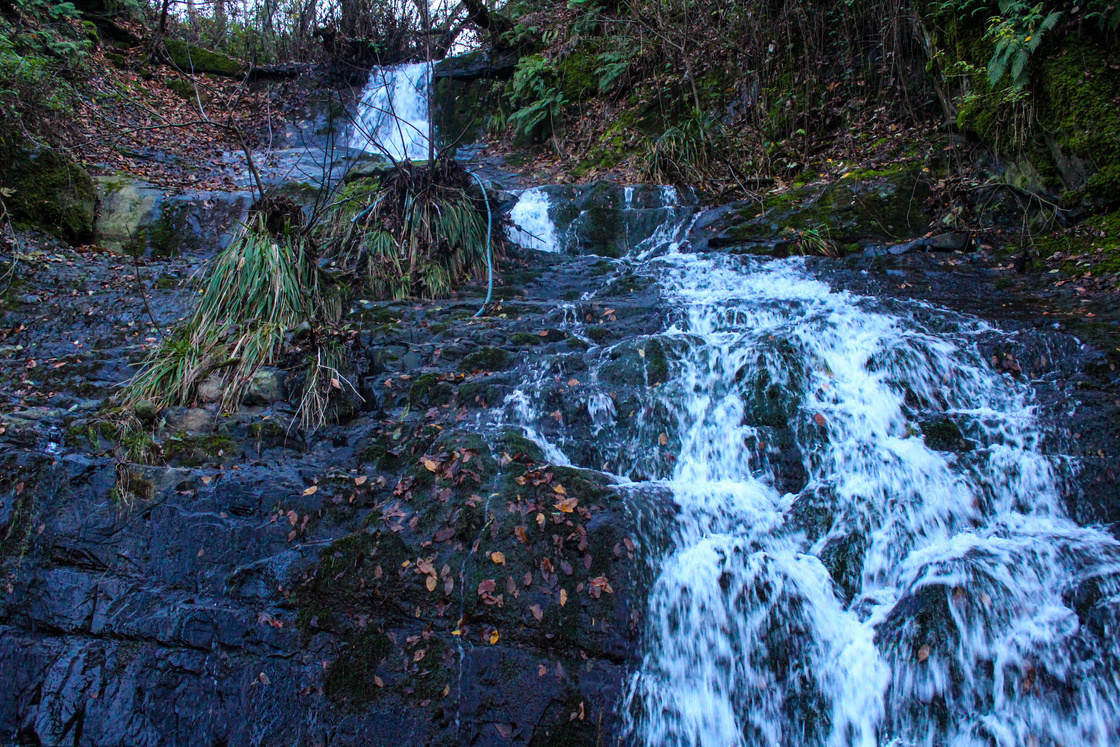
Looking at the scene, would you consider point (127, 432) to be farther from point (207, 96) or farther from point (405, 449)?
point (207, 96)

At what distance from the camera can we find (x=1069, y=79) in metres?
6.54

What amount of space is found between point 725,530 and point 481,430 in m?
2.00

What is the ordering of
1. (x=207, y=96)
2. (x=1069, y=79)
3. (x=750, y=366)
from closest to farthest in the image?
(x=750, y=366) → (x=1069, y=79) → (x=207, y=96)

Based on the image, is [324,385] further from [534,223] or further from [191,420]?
[534,223]

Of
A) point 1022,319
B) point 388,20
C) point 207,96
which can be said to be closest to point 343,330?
point 1022,319

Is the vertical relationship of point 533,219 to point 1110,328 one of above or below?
above

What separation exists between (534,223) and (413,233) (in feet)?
8.72

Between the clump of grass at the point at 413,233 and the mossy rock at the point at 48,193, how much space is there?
3492 millimetres

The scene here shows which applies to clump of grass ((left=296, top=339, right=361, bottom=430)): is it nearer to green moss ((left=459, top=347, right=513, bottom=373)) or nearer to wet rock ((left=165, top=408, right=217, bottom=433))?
wet rock ((left=165, top=408, right=217, bottom=433))

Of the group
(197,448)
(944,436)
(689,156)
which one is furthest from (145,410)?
(689,156)

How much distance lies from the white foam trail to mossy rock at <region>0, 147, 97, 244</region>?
5.84 metres

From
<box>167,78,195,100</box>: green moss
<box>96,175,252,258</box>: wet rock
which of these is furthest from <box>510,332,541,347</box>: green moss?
<box>167,78,195,100</box>: green moss

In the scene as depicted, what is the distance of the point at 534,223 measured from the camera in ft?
32.7

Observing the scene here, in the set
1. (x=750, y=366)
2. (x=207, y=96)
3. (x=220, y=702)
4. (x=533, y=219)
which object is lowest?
(x=220, y=702)
